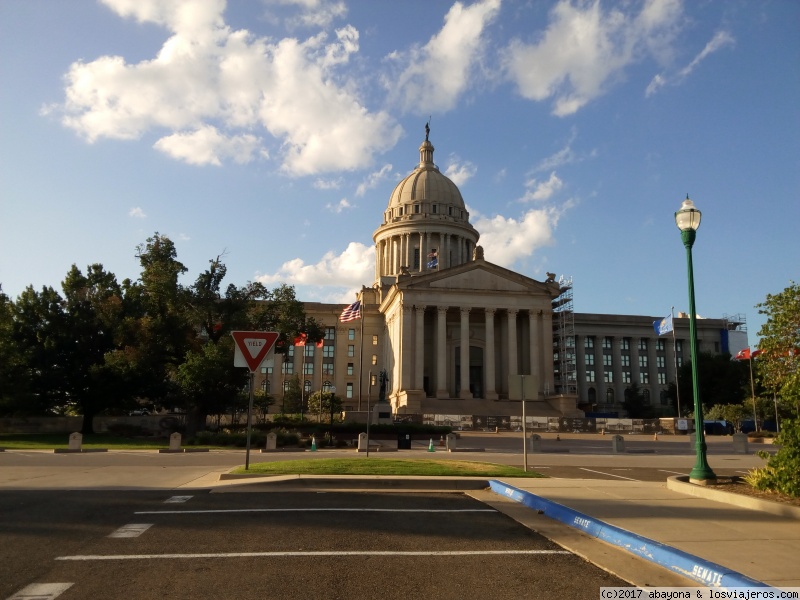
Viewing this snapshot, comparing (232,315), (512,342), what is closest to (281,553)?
(232,315)

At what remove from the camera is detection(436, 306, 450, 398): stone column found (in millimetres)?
73812

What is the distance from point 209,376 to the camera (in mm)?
39719

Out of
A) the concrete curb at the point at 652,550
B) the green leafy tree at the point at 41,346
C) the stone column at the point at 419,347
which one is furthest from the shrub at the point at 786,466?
the stone column at the point at 419,347

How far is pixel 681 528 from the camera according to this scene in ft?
29.5

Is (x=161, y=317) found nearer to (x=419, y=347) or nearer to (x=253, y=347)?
(x=253, y=347)

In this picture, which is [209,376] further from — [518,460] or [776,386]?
[776,386]

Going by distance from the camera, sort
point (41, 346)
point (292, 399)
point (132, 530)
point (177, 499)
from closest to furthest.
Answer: point (132, 530) < point (177, 499) < point (41, 346) < point (292, 399)

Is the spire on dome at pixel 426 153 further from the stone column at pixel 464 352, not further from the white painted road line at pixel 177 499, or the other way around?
the white painted road line at pixel 177 499

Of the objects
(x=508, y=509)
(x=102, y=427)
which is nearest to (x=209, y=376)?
(x=102, y=427)

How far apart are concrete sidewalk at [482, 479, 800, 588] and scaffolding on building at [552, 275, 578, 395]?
79.1m

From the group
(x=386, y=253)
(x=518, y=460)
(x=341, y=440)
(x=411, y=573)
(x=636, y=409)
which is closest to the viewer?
(x=411, y=573)

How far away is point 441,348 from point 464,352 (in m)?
2.71

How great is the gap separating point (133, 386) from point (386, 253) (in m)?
60.2

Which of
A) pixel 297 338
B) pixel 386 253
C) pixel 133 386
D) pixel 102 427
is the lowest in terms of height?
pixel 102 427
